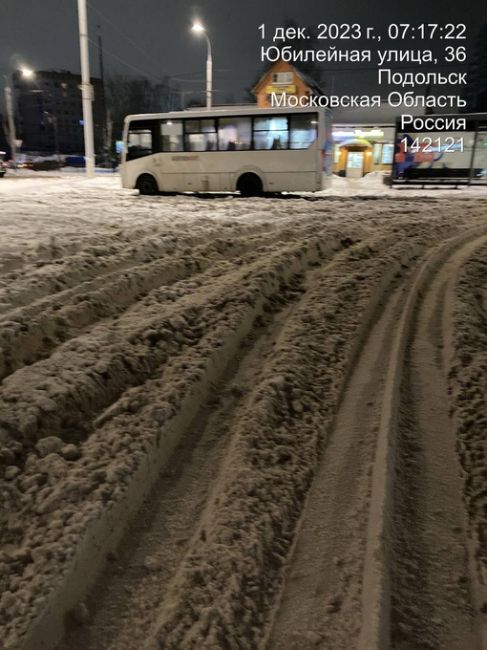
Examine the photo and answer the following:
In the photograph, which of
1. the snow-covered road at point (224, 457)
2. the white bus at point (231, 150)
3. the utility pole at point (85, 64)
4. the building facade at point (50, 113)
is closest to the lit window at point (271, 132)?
the white bus at point (231, 150)

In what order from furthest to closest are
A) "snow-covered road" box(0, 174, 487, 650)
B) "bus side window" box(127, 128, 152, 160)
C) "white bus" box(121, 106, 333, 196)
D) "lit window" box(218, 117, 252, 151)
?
1. "bus side window" box(127, 128, 152, 160)
2. "lit window" box(218, 117, 252, 151)
3. "white bus" box(121, 106, 333, 196)
4. "snow-covered road" box(0, 174, 487, 650)

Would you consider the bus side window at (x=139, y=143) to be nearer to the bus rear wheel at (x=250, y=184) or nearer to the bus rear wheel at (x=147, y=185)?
the bus rear wheel at (x=147, y=185)

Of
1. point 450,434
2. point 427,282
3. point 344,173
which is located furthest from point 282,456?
point 344,173

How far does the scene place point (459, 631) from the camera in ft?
5.90

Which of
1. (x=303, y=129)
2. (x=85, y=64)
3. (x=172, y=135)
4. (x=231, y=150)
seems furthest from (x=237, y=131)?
(x=85, y=64)

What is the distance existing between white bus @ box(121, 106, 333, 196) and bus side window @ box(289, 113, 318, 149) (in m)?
0.03

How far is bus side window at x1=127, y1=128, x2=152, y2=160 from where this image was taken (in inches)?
721

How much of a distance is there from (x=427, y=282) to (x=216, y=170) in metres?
13.0

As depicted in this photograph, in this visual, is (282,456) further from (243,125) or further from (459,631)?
(243,125)

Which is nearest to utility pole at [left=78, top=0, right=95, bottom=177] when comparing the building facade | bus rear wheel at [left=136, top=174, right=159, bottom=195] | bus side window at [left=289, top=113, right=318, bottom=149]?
bus rear wheel at [left=136, top=174, right=159, bottom=195]

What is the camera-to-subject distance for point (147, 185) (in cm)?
1859

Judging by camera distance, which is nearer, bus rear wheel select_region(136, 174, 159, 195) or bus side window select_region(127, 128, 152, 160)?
bus side window select_region(127, 128, 152, 160)

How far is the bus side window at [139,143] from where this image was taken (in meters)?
18.3

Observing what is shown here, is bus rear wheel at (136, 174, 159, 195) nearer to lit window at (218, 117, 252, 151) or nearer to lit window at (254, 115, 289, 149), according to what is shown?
lit window at (218, 117, 252, 151)
